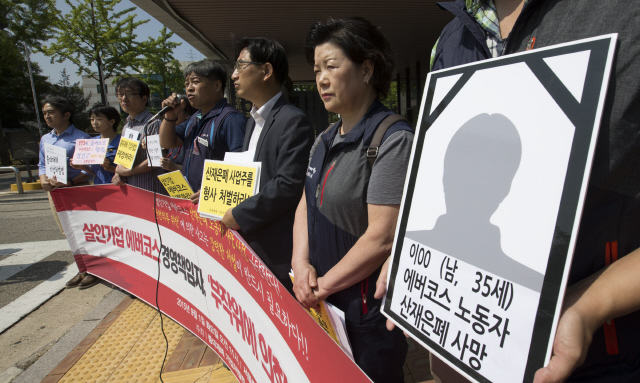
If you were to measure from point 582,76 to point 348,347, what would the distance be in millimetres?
1173

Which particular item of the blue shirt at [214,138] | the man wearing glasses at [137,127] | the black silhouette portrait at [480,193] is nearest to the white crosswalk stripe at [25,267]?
the man wearing glasses at [137,127]

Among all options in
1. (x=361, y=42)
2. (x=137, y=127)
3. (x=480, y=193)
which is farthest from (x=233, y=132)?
(x=480, y=193)

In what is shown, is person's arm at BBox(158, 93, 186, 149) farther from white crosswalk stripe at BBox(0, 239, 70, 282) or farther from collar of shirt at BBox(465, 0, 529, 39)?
white crosswalk stripe at BBox(0, 239, 70, 282)

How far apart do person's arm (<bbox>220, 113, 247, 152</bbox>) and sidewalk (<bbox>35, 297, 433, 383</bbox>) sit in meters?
1.64

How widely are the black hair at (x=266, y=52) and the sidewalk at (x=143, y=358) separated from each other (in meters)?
2.17

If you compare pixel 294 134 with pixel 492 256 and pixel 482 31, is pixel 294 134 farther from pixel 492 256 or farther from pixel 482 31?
pixel 492 256

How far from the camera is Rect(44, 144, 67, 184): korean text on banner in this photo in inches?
166

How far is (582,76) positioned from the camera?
0.67 meters

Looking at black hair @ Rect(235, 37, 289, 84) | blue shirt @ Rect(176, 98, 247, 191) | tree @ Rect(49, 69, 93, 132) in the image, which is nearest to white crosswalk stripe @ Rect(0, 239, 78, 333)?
blue shirt @ Rect(176, 98, 247, 191)

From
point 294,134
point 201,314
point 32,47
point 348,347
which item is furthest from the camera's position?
point 32,47

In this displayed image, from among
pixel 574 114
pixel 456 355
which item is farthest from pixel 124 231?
pixel 574 114

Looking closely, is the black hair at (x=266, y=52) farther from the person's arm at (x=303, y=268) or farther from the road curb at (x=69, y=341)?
the road curb at (x=69, y=341)

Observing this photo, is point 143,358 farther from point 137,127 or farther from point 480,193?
point 480,193

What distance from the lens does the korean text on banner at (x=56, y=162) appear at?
4219 mm
